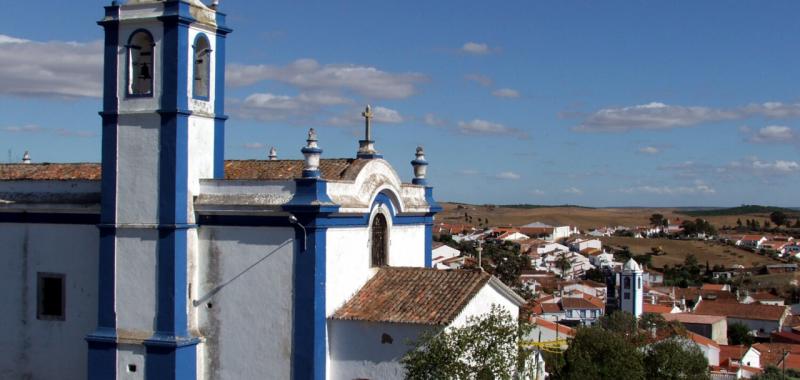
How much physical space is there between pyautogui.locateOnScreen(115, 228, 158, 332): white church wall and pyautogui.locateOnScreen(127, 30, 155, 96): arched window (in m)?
2.41

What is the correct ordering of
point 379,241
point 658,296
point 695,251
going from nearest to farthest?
point 379,241 < point 658,296 < point 695,251

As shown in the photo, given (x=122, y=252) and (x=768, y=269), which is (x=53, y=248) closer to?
(x=122, y=252)

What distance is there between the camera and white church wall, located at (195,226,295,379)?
16.7 metres

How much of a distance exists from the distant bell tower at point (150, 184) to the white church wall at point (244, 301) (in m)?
0.29

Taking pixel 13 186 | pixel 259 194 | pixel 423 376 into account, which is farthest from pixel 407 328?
pixel 13 186

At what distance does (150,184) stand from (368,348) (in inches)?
179

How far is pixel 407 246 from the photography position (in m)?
19.9

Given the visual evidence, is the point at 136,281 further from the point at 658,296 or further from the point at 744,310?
the point at 658,296

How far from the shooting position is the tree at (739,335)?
61125 millimetres

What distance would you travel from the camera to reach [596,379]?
22.9 metres

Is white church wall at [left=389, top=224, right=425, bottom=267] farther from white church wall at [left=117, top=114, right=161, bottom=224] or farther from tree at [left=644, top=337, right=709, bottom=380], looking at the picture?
tree at [left=644, top=337, right=709, bottom=380]

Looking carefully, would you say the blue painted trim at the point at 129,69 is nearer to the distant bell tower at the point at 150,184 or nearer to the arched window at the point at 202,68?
the distant bell tower at the point at 150,184

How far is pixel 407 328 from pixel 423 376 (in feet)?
5.90

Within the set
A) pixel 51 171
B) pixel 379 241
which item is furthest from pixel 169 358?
pixel 51 171
